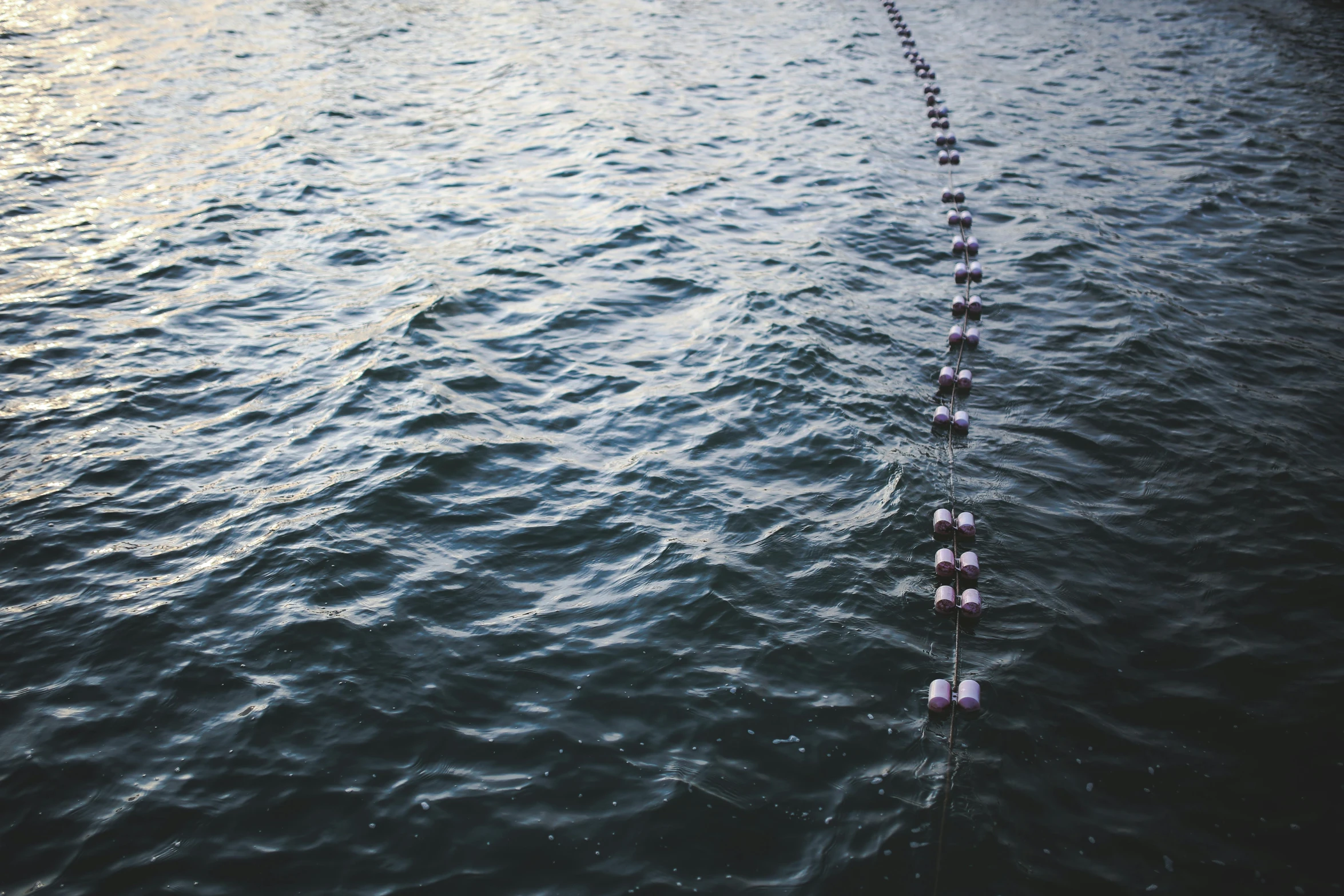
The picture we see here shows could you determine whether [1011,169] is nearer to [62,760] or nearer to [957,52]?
[957,52]

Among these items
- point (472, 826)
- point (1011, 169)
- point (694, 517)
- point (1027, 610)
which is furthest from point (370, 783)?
Result: point (1011, 169)

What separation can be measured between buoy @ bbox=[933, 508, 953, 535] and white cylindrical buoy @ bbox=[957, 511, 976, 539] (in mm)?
66

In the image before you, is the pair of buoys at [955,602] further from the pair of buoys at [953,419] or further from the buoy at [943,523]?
the pair of buoys at [953,419]

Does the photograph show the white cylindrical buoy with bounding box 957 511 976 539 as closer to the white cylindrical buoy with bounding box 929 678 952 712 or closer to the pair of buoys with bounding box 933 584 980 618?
the pair of buoys with bounding box 933 584 980 618

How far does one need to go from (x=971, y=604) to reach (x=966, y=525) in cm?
88

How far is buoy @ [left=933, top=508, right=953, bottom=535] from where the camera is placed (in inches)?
→ 266

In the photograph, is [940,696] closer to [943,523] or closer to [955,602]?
[955,602]

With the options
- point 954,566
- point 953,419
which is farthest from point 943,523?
point 953,419

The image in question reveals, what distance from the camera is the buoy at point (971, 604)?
6.00 meters

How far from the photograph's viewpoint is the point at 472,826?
4.77 metres

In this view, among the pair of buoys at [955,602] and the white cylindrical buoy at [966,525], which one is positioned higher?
the white cylindrical buoy at [966,525]

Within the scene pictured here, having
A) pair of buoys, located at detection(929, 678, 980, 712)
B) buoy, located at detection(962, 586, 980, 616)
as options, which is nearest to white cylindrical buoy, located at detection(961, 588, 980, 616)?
buoy, located at detection(962, 586, 980, 616)

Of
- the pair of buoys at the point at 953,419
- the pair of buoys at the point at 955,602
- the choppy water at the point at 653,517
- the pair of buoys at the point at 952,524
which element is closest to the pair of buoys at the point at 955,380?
the choppy water at the point at 653,517

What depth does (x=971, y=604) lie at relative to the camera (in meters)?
6.00
